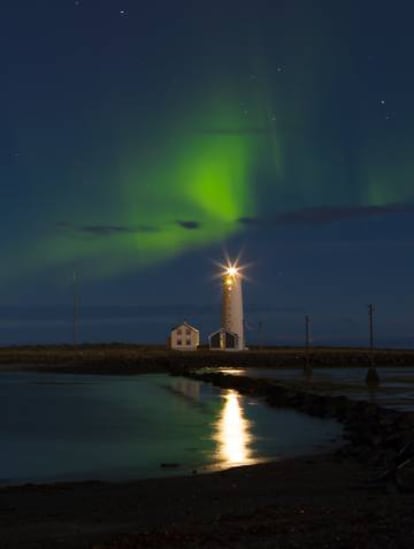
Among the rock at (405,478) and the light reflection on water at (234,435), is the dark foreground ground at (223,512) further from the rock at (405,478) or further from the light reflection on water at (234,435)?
the light reflection on water at (234,435)

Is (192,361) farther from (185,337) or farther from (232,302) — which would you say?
(185,337)

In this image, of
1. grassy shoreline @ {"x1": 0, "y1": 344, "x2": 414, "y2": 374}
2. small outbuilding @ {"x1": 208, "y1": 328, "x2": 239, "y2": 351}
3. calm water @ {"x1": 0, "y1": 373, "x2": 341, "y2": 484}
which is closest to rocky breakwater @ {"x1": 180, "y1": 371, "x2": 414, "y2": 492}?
calm water @ {"x1": 0, "y1": 373, "x2": 341, "y2": 484}

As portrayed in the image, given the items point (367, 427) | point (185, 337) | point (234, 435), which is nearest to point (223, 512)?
point (367, 427)

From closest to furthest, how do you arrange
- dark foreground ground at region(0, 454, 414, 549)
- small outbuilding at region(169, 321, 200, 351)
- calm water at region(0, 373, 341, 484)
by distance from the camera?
dark foreground ground at region(0, 454, 414, 549), calm water at region(0, 373, 341, 484), small outbuilding at region(169, 321, 200, 351)

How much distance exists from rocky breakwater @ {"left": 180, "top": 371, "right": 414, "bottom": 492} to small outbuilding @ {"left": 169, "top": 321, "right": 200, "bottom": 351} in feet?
172

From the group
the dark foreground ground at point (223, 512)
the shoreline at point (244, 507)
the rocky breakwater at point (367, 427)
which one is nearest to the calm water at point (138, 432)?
the rocky breakwater at point (367, 427)

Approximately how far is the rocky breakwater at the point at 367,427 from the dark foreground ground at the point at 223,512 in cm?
47

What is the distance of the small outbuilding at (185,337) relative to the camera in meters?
108

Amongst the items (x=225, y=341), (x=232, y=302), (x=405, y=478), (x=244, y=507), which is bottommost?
(x=244, y=507)

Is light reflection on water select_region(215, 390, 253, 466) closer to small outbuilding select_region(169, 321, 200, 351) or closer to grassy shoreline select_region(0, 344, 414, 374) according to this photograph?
grassy shoreline select_region(0, 344, 414, 374)

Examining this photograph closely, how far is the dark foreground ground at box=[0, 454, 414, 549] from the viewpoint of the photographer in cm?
1098

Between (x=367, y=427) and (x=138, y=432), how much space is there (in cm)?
1093

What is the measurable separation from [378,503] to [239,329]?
87.8 meters

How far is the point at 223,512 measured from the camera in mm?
13844
